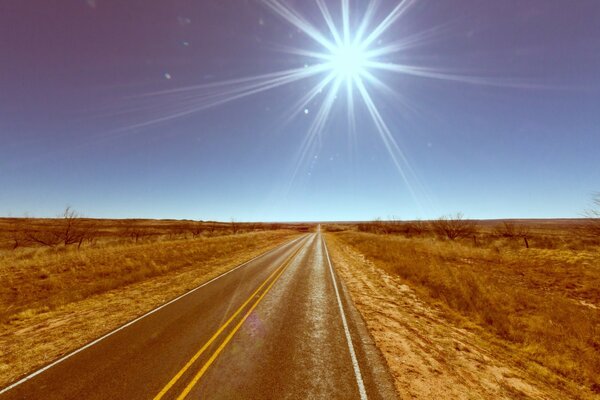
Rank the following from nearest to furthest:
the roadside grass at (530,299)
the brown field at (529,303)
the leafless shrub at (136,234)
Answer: the brown field at (529,303), the roadside grass at (530,299), the leafless shrub at (136,234)

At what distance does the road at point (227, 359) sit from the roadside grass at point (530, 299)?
15.1 feet

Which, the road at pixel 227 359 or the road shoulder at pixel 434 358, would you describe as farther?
the road shoulder at pixel 434 358

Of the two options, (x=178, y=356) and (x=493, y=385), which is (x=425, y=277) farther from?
(x=178, y=356)

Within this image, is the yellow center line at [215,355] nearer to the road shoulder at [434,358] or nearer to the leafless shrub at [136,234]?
the road shoulder at [434,358]

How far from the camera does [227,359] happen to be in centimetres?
594

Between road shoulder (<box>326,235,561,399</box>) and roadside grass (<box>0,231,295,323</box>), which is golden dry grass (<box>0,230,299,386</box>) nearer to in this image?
roadside grass (<box>0,231,295,323</box>)

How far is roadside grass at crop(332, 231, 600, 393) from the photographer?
6.74m

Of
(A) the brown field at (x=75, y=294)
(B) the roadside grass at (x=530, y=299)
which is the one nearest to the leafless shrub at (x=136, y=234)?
(A) the brown field at (x=75, y=294)

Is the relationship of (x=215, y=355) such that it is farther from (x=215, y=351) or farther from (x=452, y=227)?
(x=452, y=227)

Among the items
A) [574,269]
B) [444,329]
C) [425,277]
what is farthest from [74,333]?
[574,269]

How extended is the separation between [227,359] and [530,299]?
1287 centimetres

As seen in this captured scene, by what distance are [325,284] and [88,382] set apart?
10.3 m

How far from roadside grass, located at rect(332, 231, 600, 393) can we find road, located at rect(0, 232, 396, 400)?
4602 millimetres

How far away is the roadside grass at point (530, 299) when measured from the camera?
674 cm
